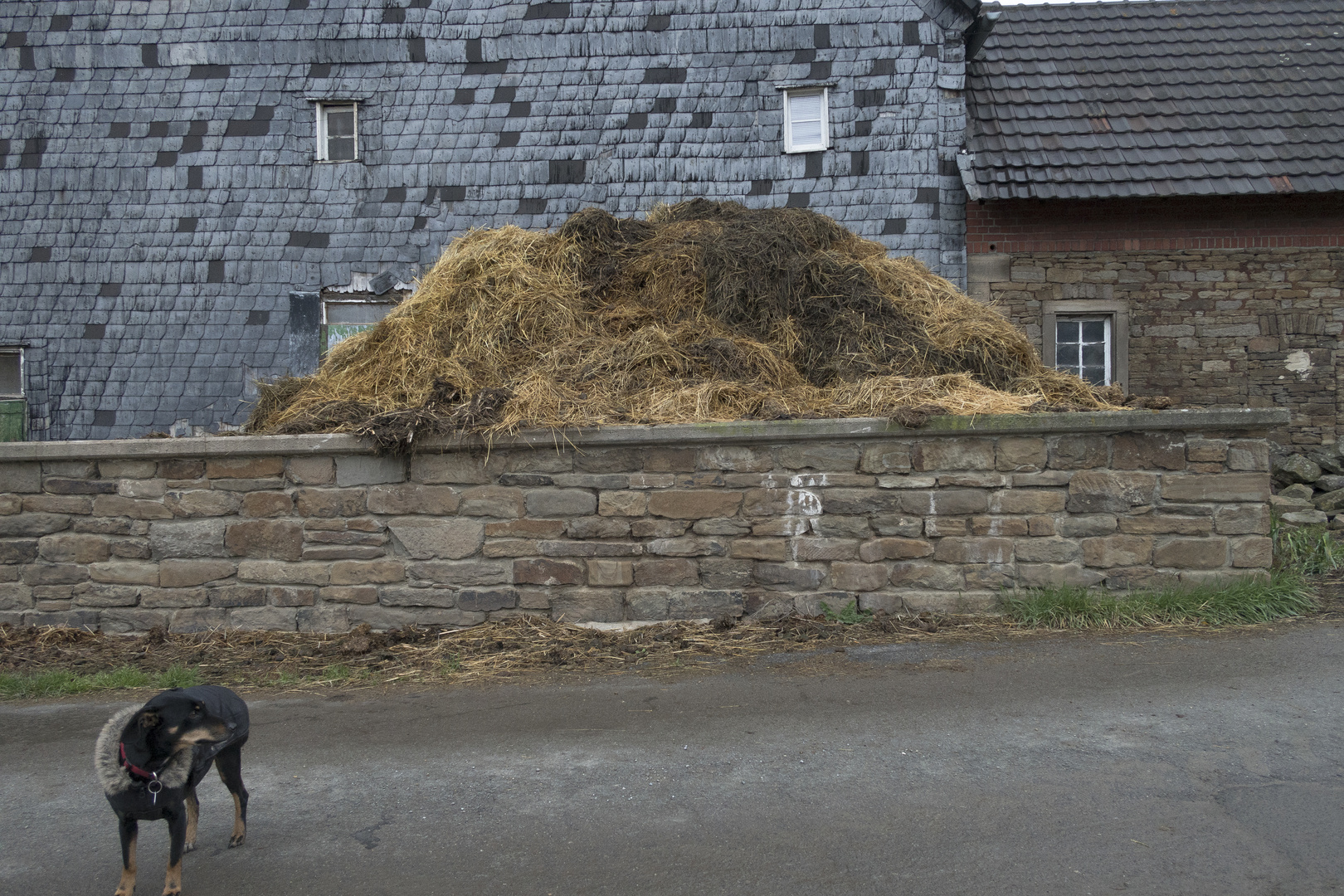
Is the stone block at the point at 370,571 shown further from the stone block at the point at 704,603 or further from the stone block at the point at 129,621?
the stone block at the point at 704,603

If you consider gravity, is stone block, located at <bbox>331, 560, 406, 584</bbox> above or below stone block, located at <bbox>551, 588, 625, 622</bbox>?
above

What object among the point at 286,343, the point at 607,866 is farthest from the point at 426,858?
the point at 286,343

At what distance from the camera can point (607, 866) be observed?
3.38 meters

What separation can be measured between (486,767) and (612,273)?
4.72 meters

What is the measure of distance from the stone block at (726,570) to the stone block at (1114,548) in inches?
85.7

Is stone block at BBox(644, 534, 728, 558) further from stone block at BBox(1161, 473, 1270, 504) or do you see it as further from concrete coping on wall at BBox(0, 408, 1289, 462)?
stone block at BBox(1161, 473, 1270, 504)

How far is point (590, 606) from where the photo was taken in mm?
6359

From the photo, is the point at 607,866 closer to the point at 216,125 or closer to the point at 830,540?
the point at 830,540

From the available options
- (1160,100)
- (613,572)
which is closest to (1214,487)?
(613,572)

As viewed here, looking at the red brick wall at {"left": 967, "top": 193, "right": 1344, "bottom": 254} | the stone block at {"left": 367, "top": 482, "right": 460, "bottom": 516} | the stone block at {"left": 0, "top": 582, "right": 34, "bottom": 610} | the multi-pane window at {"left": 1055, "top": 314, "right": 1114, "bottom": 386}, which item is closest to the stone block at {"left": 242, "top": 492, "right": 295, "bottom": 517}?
the stone block at {"left": 367, "top": 482, "right": 460, "bottom": 516}

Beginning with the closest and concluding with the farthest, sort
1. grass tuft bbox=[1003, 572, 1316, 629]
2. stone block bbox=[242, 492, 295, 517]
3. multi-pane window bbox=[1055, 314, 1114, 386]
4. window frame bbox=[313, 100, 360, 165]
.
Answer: grass tuft bbox=[1003, 572, 1316, 629] < stone block bbox=[242, 492, 295, 517] < multi-pane window bbox=[1055, 314, 1114, 386] < window frame bbox=[313, 100, 360, 165]

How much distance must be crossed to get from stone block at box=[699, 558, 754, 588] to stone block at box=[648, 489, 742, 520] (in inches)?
12.0

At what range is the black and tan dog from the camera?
3.09 m

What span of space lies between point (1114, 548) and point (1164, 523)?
1.18 feet
